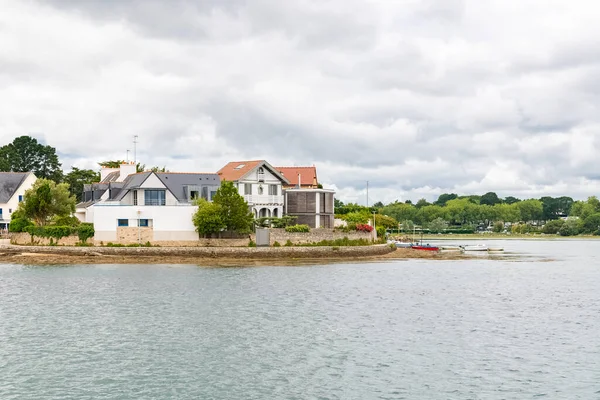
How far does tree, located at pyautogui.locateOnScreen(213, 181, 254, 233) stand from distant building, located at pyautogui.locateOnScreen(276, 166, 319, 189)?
15690 millimetres

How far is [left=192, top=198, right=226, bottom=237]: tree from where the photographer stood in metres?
70.4

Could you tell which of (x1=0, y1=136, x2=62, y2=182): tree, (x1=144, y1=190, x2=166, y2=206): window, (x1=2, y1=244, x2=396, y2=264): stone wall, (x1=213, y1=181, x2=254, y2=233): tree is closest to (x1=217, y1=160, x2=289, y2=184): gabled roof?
(x1=213, y1=181, x2=254, y2=233): tree

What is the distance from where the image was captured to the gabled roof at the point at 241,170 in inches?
3169

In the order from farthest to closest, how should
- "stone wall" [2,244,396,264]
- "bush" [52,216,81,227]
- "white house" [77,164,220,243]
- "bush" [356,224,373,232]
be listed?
"bush" [356,224,373,232], "bush" [52,216,81,227], "white house" [77,164,220,243], "stone wall" [2,244,396,264]

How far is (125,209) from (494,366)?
53345 mm

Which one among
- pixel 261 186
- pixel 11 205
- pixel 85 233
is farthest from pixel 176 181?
pixel 11 205

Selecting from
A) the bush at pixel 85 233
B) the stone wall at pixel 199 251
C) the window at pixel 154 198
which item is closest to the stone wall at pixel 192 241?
the bush at pixel 85 233

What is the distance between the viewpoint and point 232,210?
70938 mm

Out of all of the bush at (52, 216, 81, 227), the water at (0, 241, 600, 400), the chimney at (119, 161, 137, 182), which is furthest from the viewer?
the chimney at (119, 161, 137, 182)

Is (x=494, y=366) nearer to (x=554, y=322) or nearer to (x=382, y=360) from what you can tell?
(x=382, y=360)

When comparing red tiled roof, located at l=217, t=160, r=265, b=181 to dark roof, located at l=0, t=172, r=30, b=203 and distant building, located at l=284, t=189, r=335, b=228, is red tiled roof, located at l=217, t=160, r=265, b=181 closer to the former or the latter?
distant building, located at l=284, t=189, r=335, b=228

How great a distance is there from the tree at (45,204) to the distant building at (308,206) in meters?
26.8

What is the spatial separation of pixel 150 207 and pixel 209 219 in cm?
707

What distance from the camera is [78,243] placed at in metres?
71.4
